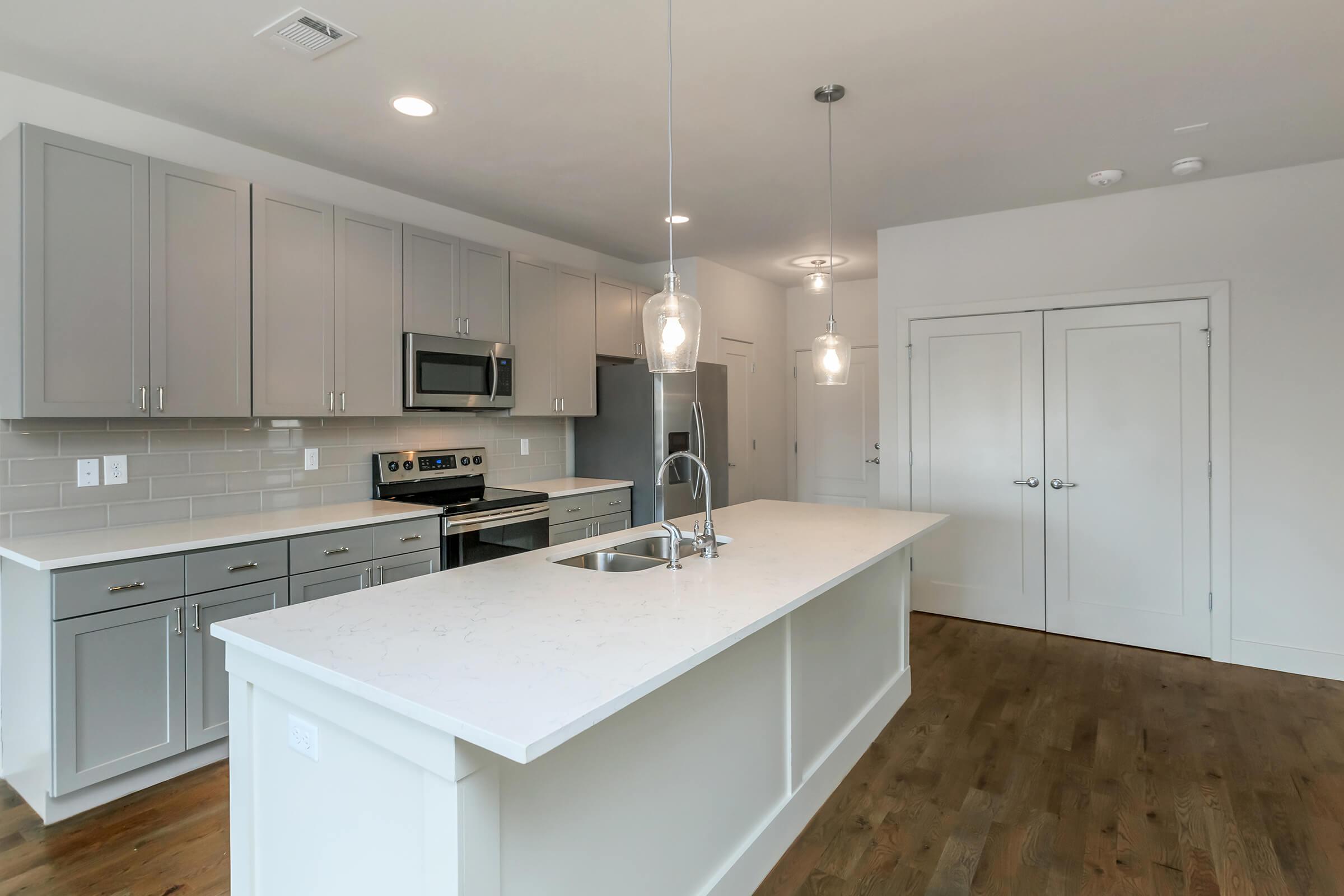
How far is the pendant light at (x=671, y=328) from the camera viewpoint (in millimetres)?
1940

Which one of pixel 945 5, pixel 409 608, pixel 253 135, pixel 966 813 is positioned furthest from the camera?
pixel 253 135

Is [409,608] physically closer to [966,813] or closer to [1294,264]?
[966,813]

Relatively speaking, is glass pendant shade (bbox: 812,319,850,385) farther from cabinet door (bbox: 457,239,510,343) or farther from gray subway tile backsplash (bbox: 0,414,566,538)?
gray subway tile backsplash (bbox: 0,414,566,538)

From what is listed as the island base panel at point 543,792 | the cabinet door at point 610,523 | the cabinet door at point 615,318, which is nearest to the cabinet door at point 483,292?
the cabinet door at point 615,318

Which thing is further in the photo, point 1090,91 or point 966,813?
point 1090,91

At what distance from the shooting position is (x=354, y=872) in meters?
1.30

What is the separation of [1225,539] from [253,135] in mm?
5132

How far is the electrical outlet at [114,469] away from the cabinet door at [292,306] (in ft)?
1.69

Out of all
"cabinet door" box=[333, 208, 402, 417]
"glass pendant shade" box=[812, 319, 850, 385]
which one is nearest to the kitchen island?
"glass pendant shade" box=[812, 319, 850, 385]

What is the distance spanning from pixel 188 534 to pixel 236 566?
21cm

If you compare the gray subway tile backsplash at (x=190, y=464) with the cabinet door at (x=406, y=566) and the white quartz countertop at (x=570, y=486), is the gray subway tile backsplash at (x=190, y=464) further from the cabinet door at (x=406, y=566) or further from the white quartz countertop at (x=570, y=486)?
the cabinet door at (x=406, y=566)

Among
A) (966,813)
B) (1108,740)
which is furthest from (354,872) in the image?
(1108,740)

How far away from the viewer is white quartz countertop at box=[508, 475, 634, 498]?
406cm

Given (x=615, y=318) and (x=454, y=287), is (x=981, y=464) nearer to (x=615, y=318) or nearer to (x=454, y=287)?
(x=615, y=318)
